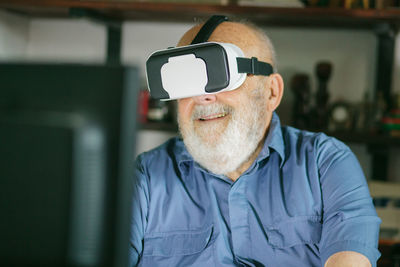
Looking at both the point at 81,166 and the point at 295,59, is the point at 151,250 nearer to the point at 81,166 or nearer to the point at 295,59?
the point at 81,166

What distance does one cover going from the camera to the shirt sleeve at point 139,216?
126 cm

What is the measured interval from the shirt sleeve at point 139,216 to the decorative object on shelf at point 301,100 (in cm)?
95

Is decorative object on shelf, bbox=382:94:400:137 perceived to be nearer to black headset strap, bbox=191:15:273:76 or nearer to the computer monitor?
black headset strap, bbox=191:15:273:76

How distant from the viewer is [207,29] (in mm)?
1378

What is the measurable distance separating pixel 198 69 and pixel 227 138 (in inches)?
10.0

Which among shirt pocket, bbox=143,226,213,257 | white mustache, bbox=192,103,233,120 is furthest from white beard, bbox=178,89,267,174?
shirt pocket, bbox=143,226,213,257

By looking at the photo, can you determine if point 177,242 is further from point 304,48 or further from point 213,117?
point 304,48

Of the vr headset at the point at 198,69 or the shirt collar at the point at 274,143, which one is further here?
the shirt collar at the point at 274,143

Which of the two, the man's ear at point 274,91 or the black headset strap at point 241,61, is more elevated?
the black headset strap at point 241,61

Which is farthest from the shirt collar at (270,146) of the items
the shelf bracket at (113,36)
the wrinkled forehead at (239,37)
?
the shelf bracket at (113,36)

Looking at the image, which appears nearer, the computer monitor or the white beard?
the computer monitor

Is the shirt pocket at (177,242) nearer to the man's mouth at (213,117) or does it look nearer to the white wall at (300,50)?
the man's mouth at (213,117)

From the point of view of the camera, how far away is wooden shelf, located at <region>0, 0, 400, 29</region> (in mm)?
1895

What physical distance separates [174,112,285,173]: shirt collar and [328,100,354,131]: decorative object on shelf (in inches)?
25.9
